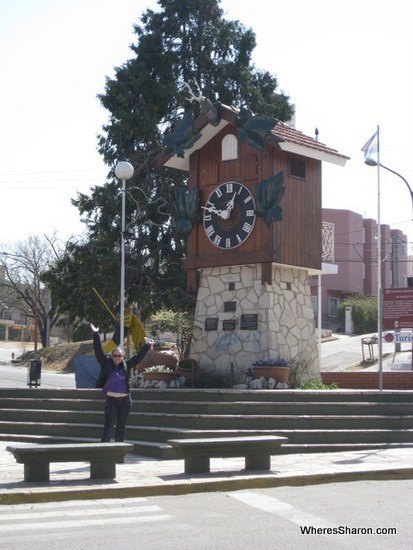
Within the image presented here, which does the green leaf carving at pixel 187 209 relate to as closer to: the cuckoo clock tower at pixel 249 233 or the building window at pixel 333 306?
the cuckoo clock tower at pixel 249 233

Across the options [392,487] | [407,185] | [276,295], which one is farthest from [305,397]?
[407,185]

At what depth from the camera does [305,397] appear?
16266mm

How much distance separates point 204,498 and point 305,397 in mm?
6383

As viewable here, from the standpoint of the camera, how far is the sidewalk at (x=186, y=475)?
32.8 feet

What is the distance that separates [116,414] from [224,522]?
17.3 ft

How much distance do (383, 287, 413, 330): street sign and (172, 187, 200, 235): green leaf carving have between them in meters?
4.71

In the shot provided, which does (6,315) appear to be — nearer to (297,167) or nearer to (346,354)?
(346,354)

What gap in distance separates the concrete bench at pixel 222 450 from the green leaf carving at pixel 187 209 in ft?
Result: 29.5

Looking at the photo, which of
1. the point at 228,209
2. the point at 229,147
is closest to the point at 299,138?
the point at 229,147

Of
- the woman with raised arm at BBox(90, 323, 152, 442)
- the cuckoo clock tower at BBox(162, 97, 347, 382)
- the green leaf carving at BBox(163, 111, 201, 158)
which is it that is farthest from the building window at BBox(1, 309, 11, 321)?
the woman with raised arm at BBox(90, 323, 152, 442)

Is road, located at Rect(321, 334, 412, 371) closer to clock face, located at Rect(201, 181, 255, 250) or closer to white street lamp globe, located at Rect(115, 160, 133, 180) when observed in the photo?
clock face, located at Rect(201, 181, 255, 250)

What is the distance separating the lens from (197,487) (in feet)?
34.7

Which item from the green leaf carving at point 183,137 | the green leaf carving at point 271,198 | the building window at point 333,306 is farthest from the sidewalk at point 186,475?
the building window at point 333,306

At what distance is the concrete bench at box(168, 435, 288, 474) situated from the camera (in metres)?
11.3
